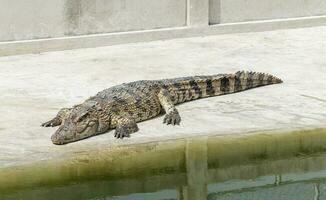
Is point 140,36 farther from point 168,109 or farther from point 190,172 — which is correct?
point 190,172

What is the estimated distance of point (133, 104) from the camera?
28.7ft

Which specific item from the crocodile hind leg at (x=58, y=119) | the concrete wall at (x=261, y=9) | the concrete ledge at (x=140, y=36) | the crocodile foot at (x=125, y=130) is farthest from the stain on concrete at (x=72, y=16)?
the crocodile foot at (x=125, y=130)

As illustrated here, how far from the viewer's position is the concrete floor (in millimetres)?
8320

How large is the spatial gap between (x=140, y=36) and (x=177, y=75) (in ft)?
7.44

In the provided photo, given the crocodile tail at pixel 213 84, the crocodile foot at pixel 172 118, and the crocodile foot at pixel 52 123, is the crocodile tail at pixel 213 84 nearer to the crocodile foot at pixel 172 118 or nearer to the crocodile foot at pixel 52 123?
the crocodile foot at pixel 172 118

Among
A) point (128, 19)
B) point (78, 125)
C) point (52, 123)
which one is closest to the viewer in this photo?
point (78, 125)

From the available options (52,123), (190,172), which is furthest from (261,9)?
(190,172)

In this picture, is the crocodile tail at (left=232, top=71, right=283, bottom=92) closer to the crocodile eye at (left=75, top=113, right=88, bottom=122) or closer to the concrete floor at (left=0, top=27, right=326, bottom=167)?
the concrete floor at (left=0, top=27, right=326, bottom=167)

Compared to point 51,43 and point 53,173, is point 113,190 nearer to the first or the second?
point 53,173

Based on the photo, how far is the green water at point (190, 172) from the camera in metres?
7.01

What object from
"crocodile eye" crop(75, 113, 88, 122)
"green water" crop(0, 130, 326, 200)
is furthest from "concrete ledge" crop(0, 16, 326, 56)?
"green water" crop(0, 130, 326, 200)

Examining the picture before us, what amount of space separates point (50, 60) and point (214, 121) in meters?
3.87

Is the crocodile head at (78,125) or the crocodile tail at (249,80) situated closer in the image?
the crocodile head at (78,125)

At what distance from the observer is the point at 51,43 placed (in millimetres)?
12320
